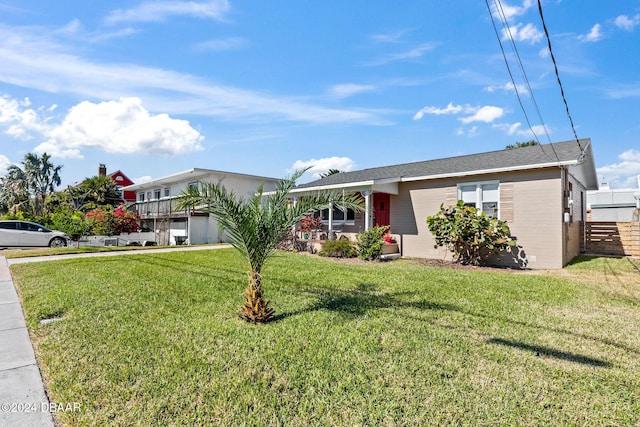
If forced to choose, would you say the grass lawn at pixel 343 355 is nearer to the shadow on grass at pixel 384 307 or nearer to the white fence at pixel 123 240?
the shadow on grass at pixel 384 307

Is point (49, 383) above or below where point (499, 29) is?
below

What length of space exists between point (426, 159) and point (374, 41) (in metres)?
8.74

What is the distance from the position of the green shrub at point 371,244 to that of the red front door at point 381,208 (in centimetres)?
235

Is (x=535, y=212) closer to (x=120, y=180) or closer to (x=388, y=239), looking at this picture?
(x=388, y=239)

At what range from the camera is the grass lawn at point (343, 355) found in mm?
2602

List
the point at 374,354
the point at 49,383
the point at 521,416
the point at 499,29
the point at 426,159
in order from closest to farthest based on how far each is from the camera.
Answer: the point at 521,416 < the point at 49,383 < the point at 374,354 < the point at 499,29 < the point at 426,159

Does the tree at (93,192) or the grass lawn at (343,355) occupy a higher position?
the tree at (93,192)

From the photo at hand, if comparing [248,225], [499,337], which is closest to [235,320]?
[248,225]

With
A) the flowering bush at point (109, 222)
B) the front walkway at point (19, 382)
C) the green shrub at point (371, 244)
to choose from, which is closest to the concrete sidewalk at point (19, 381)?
the front walkway at point (19, 382)

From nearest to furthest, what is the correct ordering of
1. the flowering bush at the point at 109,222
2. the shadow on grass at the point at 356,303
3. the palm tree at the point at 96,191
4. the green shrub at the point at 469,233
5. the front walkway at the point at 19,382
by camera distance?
the front walkway at the point at 19,382, the shadow on grass at the point at 356,303, the green shrub at the point at 469,233, the flowering bush at the point at 109,222, the palm tree at the point at 96,191

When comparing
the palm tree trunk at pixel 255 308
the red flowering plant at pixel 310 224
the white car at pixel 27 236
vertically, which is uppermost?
the red flowering plant at pixel 310 224

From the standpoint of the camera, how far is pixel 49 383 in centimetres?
301

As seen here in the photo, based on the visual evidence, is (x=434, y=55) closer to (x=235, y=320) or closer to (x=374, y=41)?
(x=374, y=41)

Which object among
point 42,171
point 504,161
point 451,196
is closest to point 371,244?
point 451,196
